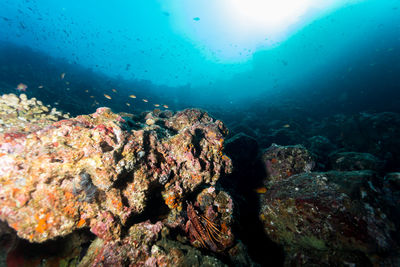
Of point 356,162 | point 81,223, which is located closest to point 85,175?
point 81,223

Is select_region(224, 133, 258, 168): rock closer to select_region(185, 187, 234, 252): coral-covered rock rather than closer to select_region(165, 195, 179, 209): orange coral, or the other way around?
select_region(185, 187, 234, 252): coral-covered rock

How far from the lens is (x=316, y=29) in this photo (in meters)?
66.6

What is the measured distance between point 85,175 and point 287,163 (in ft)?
20.9

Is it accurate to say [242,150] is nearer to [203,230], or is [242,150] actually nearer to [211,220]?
[211,220]

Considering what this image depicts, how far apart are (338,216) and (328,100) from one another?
27.4 meters

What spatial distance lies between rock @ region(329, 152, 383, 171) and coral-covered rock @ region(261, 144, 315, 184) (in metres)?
1.78

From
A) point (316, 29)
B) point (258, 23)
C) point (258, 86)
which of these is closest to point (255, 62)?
point (258, 86)

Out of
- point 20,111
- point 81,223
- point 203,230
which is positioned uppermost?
point 20,111

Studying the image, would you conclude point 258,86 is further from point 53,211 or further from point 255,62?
point 53,211

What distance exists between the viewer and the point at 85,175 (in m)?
2.75

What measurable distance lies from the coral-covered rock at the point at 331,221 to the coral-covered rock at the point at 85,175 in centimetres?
241

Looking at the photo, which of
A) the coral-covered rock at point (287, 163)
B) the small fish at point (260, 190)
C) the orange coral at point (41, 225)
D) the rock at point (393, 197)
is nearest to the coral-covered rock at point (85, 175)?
the orange coral at point (41, 225)

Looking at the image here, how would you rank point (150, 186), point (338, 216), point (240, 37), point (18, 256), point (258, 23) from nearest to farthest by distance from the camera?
point (18, 256) < point (338, 216) < point (150, 186) < point (258, 23) < point (240, 37)

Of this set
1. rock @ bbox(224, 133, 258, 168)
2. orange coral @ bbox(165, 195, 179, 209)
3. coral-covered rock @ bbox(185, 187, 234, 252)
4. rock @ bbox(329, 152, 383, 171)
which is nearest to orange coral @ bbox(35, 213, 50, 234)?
orange coral @ bbox(165, 195, 179, 209)
